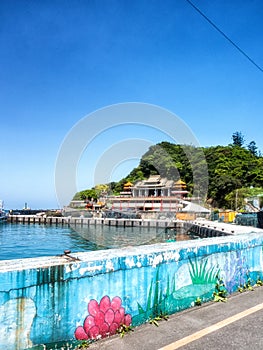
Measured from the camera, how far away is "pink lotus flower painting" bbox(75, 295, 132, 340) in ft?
11.5

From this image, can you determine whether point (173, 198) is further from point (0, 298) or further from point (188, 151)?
point (0, 298)

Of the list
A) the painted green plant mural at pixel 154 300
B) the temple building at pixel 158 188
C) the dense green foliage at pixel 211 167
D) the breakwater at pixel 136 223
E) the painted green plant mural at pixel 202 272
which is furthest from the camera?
the temple building at pixel 158 188

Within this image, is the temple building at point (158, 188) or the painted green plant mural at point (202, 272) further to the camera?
the temple building at point (158, 188)

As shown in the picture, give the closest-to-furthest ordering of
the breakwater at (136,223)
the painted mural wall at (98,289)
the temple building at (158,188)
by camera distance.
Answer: the painted mural wall at (98,289) → the breakwater at (136,223) → the temple building at (158,188)

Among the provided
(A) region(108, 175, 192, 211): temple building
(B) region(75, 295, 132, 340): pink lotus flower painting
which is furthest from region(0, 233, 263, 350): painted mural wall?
(A) region(108, 175, 192, 211): temple building

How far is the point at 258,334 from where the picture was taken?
148 inches

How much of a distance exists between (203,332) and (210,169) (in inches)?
3191

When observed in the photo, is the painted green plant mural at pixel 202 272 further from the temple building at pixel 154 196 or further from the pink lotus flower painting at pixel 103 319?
the temple building at pixel 154 196

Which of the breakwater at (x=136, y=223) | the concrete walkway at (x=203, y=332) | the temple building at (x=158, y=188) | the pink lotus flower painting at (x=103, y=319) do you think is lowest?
the breakwater at (x=136, y=223)

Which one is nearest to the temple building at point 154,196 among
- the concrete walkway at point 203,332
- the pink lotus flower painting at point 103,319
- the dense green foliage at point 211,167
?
the dense green foliage at point 211,167

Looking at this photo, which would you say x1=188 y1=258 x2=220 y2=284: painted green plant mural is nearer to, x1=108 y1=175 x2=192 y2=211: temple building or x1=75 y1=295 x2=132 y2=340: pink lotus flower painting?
x1=75 y1=295 x2=132 y2=340: pink lotus flower painting

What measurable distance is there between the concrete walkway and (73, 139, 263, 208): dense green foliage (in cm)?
5376

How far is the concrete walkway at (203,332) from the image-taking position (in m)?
3.48

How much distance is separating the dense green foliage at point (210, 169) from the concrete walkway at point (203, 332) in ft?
176
